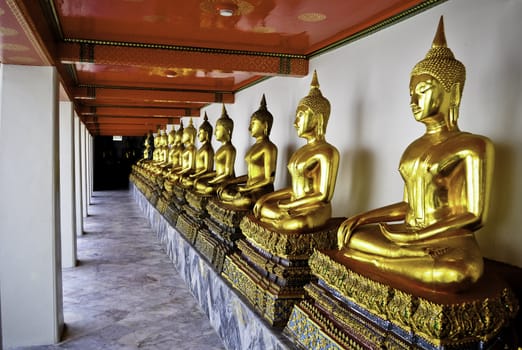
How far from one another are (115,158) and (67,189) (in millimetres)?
16383

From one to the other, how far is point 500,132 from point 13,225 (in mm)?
3521

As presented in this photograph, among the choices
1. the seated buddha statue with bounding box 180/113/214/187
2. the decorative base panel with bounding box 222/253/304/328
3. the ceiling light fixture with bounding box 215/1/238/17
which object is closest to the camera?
the decorative base panel with bounding box 222/253/304/328

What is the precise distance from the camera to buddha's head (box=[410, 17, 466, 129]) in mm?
2225

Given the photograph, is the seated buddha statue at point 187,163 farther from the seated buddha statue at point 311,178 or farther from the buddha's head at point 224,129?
the seated buddha statue at point 311,178

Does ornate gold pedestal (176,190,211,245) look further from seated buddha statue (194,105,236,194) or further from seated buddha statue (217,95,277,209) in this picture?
seated buddha statue (217,95,277,209)

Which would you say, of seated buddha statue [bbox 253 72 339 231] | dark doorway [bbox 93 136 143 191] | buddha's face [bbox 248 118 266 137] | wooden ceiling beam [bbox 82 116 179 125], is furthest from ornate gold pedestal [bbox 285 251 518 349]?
dark doorway [bbox 93 136 143 191]

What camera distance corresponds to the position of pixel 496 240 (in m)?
2.42

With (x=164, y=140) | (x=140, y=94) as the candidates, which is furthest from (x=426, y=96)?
(x=164, y=140)

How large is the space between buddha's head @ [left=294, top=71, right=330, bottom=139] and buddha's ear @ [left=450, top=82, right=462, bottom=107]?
132cm

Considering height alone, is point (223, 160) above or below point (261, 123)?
below

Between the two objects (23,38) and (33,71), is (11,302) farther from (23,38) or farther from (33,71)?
(23,38)

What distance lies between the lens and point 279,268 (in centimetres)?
299

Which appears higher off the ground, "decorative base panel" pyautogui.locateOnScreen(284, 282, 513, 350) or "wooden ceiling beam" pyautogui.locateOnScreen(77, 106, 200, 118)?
"wooden ceiling beam" pyautogui.locateOnScreen(77, 106, 200, 118)

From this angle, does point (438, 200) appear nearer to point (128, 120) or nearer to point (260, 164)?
point (260, 164)
